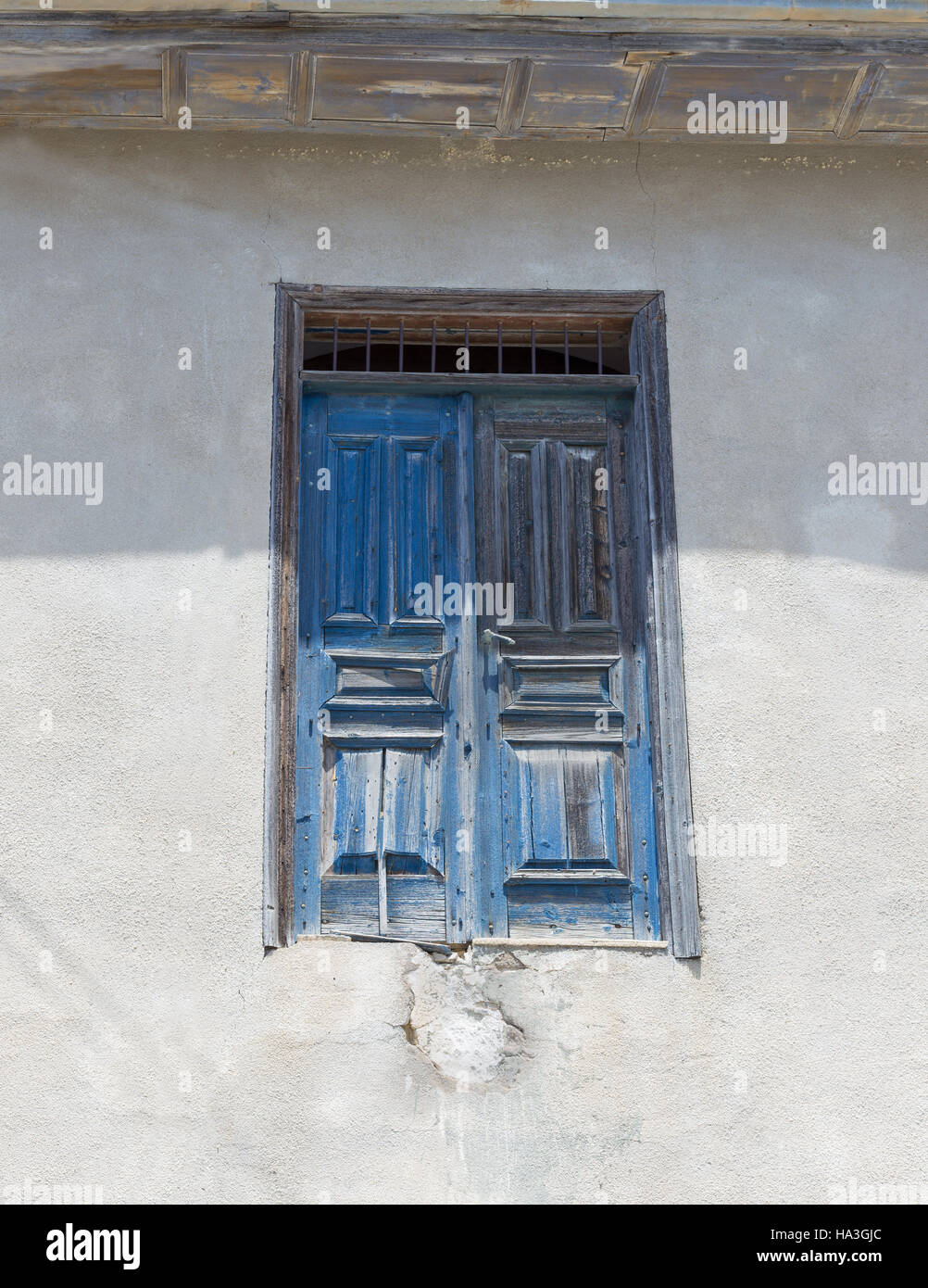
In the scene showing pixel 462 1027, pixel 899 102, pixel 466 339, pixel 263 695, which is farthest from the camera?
pixel 466 339

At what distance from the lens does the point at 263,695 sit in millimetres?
4766

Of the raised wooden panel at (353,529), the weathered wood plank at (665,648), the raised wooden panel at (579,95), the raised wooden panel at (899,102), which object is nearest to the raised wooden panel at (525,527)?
the weathered wood plank at (665,648)

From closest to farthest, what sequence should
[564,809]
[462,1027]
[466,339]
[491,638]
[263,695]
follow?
[462,1027]
[263,695]
[564,809]
[491,638]
[466,339]

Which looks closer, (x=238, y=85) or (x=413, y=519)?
(x=238, y=85)

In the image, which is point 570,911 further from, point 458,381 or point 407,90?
point 407,90

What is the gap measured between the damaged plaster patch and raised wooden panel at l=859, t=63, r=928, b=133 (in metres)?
3.49

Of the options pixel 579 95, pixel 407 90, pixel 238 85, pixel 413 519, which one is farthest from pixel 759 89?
pixel 413 519

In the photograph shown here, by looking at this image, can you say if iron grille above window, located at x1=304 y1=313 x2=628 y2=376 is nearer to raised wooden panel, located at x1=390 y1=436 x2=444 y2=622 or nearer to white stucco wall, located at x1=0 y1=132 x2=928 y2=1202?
white stucco wall, located at x1=0 y1=132 x2=928 y2=1202

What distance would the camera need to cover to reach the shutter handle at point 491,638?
16.4 feet

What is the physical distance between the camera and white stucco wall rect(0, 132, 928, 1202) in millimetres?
4410

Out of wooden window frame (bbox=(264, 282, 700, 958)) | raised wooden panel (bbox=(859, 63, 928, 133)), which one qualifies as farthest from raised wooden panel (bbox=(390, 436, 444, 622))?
raised wooden panel (bbox=(859, 63, 928, 133))

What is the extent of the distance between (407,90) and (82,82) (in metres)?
1.19

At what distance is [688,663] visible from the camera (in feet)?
16.0

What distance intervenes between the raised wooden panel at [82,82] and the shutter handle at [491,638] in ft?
7.65
